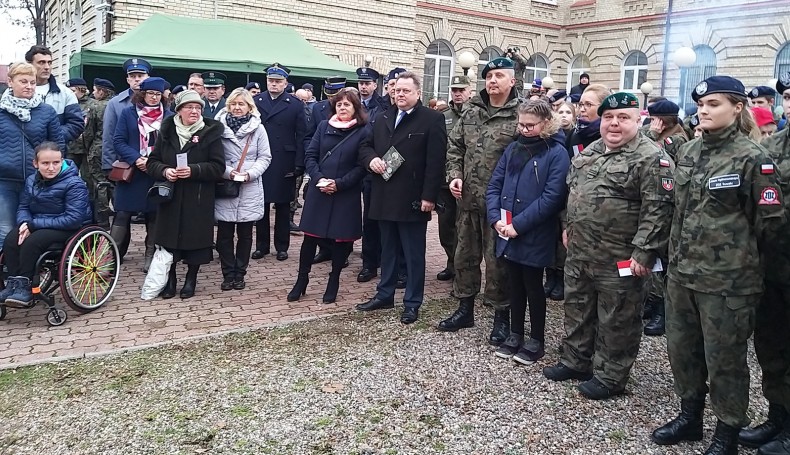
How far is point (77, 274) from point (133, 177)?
55.1 inches

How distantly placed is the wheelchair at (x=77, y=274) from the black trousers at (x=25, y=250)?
45 mm

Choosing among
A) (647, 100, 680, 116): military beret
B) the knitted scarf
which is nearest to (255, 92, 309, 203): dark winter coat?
the knitted scarf

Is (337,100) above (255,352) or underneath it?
above

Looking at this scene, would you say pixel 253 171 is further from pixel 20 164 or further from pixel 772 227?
pixel 772 227

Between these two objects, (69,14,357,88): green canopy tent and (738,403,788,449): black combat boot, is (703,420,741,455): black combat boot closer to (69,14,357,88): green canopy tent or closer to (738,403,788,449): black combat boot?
(738,403,788,449): black combat boot

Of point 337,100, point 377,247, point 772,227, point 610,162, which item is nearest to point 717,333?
point 772,227

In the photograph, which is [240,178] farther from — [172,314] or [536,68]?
[536,68]

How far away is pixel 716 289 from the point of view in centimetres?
306

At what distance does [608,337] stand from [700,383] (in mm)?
595

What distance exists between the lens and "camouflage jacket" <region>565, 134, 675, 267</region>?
3.50 meters

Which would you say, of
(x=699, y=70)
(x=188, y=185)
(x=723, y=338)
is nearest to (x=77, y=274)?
(x=188, y=185)

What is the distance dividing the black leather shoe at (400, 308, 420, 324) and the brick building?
11402 millimetres

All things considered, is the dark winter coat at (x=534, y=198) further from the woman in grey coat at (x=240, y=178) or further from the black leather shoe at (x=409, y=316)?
A: the woman in grey coat at (x=240, y=178)

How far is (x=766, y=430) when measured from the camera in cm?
339
